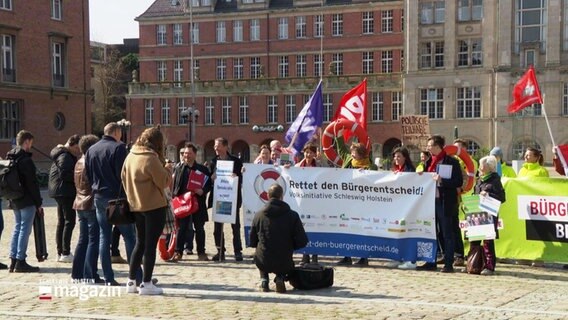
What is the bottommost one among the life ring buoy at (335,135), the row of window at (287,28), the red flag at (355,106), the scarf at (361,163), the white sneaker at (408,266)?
the white sneaker at (408,266)

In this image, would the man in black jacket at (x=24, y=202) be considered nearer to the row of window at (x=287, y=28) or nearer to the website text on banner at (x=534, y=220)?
the website text on banner at (x=534, y=220)

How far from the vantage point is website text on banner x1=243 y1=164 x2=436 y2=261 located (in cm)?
1237

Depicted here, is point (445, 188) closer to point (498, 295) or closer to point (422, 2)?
point (498, 295)

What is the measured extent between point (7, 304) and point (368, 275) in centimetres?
517

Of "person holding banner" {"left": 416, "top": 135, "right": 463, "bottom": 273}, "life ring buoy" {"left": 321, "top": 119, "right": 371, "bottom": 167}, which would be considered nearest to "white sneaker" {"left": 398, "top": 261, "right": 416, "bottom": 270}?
"person holding banner" {"left": 416, "top": 135, "right": 463, "bottom": 273}

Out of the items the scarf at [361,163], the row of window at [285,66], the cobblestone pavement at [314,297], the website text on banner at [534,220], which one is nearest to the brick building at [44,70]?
the row of window at [285,66]

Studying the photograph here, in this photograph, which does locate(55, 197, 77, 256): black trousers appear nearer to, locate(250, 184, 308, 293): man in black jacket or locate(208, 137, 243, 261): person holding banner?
locate(208, 137, 243, 261): person holding banner

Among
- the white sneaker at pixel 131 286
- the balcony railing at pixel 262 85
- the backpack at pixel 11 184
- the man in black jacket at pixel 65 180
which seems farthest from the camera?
the balcony railing at pixel 262 85

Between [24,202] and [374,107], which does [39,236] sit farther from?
[374,107]

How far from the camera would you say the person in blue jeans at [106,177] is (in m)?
10.2

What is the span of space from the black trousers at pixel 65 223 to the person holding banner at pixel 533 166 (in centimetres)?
751

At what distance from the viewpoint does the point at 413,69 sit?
64312mm

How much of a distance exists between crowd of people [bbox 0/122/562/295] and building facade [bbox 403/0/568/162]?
155 feet

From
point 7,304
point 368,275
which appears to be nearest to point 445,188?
point 368,275
